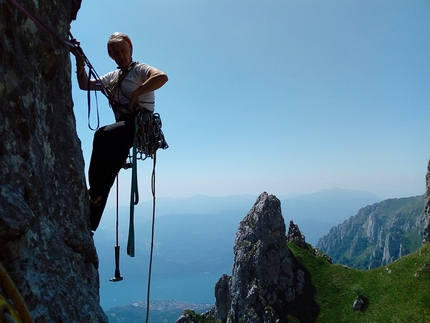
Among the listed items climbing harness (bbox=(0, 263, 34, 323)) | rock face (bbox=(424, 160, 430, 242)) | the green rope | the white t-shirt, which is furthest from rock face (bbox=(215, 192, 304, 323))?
climbing harness (bbox=(0, 263, 34, 323))

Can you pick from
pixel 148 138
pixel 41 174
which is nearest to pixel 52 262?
pixel 41 174

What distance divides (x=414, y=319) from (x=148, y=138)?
40.1 metres

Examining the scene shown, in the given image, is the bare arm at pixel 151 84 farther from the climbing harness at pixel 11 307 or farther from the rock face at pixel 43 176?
the climbing harness at pixel 11 307

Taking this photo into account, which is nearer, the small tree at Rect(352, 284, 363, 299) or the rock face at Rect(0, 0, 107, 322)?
the rock face at Rect(0, 0, 107, 322)

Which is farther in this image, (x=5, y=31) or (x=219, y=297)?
(x=219, y=297)

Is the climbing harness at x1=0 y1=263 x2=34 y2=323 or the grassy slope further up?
the climbing harness at x1=0 y1=263 x2=34 y2=323

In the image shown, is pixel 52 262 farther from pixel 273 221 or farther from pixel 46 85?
pixel 273 221

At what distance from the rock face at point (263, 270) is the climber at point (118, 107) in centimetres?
4342

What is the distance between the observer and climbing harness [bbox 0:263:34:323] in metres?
2.05

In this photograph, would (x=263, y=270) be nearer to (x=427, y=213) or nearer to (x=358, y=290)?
(x=358, y=290)

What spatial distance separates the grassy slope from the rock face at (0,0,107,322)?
40.8 m

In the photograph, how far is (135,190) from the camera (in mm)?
6953

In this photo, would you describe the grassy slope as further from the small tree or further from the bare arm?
the bare arm

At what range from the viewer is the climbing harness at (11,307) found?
2055 millimetres
